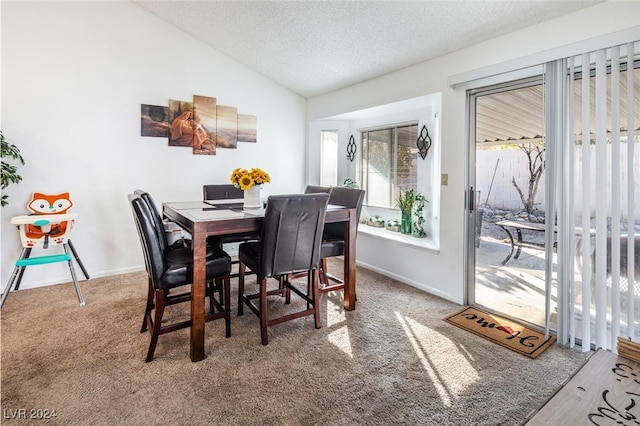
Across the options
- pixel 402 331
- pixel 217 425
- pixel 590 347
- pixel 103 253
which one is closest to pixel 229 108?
pixel 103 253

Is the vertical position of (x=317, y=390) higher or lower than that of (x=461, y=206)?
lower

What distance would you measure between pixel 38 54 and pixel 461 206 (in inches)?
181

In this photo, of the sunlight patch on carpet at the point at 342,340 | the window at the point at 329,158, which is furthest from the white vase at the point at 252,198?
the window at the point at 329,158

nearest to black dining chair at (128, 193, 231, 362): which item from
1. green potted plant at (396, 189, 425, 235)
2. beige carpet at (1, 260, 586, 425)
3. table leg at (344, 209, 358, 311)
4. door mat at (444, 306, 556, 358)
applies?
beige carpet at (1, 260, 586, 425)

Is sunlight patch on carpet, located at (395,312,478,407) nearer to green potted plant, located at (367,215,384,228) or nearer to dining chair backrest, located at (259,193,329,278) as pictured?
dining chair backrest, located at (259,193,329,278)

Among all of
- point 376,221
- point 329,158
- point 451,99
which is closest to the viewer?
point 451,99

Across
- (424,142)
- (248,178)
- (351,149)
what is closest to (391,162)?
(424,142)

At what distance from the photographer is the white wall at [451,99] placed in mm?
2188

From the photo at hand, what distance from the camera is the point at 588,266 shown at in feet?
7.31

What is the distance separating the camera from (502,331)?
252 cm

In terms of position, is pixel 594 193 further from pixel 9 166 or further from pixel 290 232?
pixel 9 166

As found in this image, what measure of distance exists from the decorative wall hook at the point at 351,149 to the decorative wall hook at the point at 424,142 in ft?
4.03

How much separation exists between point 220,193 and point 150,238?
5.94 ft

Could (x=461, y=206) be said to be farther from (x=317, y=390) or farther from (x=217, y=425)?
(x=217, y=425)
